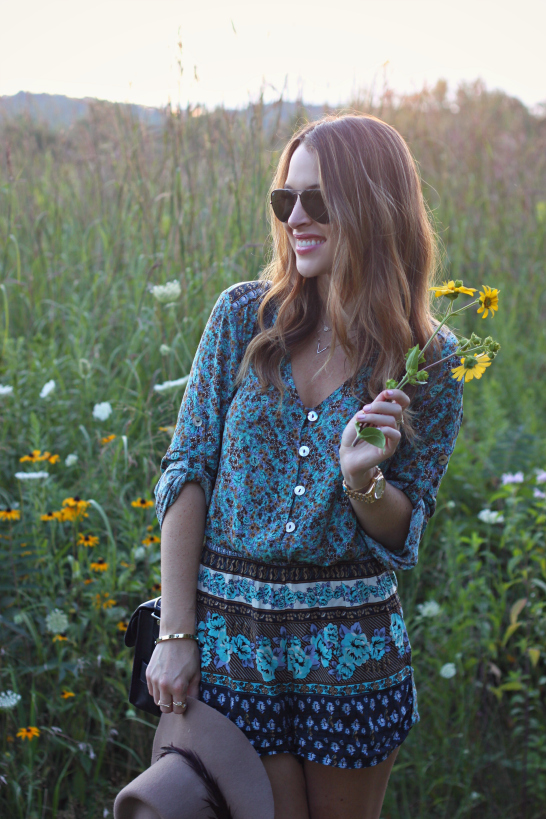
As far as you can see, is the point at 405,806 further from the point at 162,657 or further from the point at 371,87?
the point at 371,87

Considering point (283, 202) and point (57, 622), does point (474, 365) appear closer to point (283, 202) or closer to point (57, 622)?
point (283, 202)

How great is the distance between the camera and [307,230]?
1.54 meters

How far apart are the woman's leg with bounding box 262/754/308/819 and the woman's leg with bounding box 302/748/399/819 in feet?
0.08

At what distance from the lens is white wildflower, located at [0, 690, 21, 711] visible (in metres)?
1.81

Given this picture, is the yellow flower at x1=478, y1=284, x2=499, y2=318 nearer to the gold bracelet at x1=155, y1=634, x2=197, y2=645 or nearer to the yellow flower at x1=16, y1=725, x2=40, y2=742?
the gold bracelet at x1=155, y1=634, x2=197, y2=645

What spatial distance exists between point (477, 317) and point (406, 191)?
10.8 ft

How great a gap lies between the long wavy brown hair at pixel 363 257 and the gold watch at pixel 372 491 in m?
0.18

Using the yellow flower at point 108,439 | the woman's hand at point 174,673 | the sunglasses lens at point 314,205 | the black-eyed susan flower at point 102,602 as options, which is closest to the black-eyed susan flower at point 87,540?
the black-eyed susan flower at point 102,602

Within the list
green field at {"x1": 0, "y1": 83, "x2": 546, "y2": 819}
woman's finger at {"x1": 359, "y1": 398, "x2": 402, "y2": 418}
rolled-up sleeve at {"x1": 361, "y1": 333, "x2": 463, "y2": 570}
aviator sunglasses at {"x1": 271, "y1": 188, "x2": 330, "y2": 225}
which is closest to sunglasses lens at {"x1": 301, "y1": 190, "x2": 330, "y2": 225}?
aviator sunglasses at {"x1": 271, "y1": 188, "x2": 330, "y2": 225}

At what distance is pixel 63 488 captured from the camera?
99.6 inches

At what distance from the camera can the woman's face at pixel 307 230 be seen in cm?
153

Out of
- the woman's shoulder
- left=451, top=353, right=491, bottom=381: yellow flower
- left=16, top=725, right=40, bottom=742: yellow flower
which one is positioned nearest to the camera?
left=451, top=353, right=491, bottom=381: yellow flower

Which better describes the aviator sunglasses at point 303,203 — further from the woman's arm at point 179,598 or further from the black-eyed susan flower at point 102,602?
the black-eyed susan flower at point 102,602

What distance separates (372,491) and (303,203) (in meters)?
0.64
